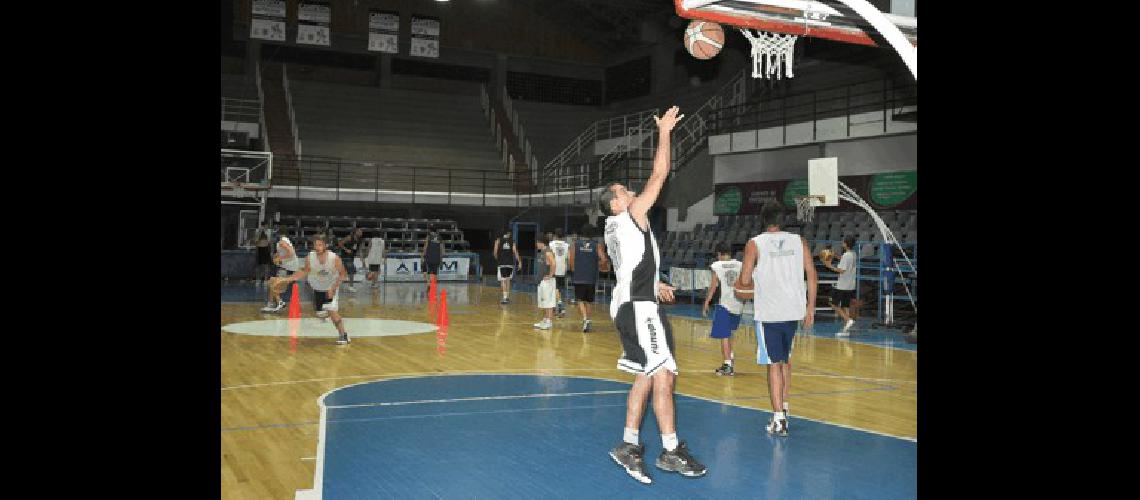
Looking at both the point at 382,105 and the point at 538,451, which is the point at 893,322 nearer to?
the point at 538,451

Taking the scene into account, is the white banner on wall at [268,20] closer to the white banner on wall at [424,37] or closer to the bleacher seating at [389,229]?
the white banner on wall at [424,37]

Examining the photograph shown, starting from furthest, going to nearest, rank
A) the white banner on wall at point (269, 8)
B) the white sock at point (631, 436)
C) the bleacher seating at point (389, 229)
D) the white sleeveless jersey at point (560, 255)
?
the white banner on wall at point (269, 8)
the bleacher seating at point (389, 229)
the white sleeveless jersey at point (560, 255)
the white sock at point (631, 436)

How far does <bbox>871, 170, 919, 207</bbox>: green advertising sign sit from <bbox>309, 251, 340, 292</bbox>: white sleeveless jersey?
1181 centimetres

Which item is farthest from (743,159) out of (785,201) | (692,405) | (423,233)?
(692,405)

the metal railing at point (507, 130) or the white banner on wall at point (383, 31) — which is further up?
the white banner on wall at point (383, 31)

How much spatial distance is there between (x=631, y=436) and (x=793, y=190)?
16.7 meters

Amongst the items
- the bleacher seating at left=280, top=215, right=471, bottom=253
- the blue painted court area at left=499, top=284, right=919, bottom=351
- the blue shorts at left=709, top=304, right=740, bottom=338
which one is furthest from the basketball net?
the bleacher seating at left=280, top=215, right=471, bottom=253

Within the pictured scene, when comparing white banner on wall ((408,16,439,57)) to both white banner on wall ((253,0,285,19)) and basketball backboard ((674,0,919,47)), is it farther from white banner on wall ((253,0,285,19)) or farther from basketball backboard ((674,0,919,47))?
basketball backboard ((674,0,919,47))

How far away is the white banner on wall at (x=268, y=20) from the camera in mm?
27391

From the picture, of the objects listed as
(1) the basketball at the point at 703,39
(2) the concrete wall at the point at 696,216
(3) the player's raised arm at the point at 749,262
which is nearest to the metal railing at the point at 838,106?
(2) the concrete wall at the point at 696,216

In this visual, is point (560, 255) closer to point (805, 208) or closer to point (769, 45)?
point (805, 208)

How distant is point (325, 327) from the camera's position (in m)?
13.5

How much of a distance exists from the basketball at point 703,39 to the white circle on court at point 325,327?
18.2ft
